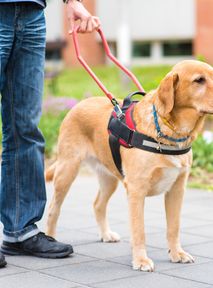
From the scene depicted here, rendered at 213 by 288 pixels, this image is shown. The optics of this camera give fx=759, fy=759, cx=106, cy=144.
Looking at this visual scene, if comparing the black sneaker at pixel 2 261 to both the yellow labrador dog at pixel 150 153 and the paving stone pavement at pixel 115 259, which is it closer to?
the paving stone pavement at pixel 115 259

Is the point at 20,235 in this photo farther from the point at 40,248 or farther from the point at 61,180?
the point at 61,180

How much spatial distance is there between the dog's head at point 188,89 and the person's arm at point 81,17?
70 centimetres

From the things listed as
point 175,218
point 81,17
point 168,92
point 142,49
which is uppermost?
point 81,17

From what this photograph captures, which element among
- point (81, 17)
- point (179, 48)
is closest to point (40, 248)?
point (81, 17)

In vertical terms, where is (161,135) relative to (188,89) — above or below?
below

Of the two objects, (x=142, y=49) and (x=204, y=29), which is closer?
(x=204, y=29)

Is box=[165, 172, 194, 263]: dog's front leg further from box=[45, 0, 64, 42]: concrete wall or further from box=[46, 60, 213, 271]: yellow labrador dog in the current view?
box=[45, 0, 64, 42]: concrete wall

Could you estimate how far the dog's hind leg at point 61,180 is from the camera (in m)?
5.49

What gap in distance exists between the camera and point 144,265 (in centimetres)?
476

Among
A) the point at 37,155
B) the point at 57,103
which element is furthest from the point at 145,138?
the point at 57,103

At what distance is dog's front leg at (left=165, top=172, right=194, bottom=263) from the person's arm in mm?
1169

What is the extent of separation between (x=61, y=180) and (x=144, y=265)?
3.45ft

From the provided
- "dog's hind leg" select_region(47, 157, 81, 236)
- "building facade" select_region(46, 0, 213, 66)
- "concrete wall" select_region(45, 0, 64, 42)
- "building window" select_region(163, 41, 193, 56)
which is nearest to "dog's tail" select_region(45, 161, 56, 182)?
"dog's hind leg" select_region(47, 157, 81, 236)

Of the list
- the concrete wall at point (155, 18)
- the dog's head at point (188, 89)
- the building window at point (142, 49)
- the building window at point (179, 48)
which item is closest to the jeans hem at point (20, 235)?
the dog's head at point (188, 89)
